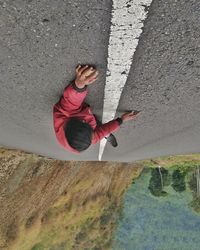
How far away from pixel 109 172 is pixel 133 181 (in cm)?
91

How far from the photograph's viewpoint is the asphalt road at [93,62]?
115 inches

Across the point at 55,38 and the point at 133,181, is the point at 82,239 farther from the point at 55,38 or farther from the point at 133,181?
the point at 55,38

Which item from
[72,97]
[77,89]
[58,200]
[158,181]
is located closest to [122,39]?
[77,89]

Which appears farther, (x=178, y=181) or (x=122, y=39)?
(x=178, y=181)

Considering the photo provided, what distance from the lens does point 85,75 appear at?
11.9 feet

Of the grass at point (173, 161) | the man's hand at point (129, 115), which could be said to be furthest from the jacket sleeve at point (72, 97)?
the grass at point (173, 161)

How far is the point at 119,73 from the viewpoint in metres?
3.66

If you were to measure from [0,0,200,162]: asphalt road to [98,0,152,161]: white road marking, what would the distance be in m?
0.05

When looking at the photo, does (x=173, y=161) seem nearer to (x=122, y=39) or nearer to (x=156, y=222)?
(x=156, y=222)

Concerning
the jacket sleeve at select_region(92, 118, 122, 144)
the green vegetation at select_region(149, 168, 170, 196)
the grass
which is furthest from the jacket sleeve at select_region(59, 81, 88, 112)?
the green vegetation at select_region(149, 168, 170, 196)

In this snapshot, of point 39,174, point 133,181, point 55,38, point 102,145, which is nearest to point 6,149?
point 39,174

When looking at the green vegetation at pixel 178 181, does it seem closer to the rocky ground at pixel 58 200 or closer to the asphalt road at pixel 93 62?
the rocky ground at pixel 58 200

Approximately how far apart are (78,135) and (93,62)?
0.57 meters

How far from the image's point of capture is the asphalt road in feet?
9.56
